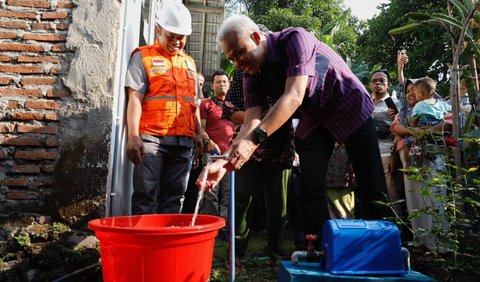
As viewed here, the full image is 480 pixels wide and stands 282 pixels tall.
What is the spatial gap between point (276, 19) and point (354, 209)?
15.8 m

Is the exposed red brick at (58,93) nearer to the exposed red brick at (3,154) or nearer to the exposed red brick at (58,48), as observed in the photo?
the exposed red brick at (58,48)

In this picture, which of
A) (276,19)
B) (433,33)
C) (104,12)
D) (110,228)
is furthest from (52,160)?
(276,19)

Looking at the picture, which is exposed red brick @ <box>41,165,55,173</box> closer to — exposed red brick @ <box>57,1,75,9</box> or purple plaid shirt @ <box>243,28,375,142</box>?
exposed red brick @ <box>57,1,75,9</box>

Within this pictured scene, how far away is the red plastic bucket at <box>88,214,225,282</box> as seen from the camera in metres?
2.05

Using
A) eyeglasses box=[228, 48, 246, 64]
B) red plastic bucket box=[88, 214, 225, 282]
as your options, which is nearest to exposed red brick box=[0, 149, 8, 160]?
red plastic bucket box=[88, 214, 225, 282]

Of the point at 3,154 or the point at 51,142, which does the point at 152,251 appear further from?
the point at 3,154

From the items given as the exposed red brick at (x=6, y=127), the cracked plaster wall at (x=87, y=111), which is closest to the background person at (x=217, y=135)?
the cracked plaster wall at (x=87, y=111)

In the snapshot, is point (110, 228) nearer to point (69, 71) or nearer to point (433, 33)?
point (69, 71)

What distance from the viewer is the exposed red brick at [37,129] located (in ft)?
11.6

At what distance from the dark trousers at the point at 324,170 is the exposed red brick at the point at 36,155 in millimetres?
1917

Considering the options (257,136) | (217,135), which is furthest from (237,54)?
(217,135)

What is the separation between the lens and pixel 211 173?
206 cm

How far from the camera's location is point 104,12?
3.64 meters

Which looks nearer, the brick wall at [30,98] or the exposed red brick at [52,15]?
the brick wall at [30,98]
